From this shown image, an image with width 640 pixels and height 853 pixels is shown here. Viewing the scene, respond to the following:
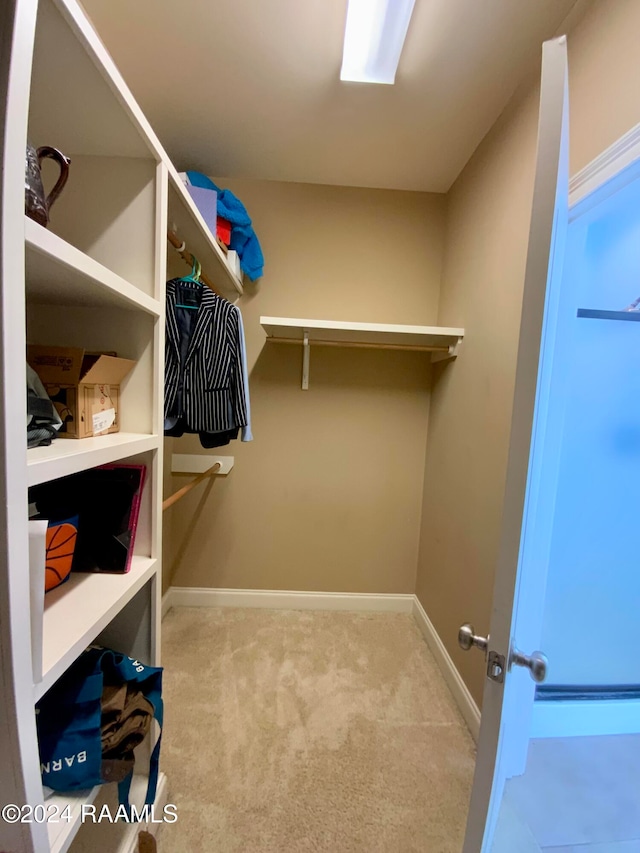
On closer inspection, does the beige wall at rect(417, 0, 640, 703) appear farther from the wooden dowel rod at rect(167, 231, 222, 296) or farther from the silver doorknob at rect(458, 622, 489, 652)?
the wooden dowel rod at rect(167, 231, 222, 296)

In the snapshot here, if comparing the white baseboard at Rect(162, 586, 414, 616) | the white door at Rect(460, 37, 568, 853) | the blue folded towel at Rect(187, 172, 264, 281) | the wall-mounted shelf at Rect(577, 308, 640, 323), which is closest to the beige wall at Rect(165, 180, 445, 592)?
the white baseboard at Rect(162, 586, 414, 616)

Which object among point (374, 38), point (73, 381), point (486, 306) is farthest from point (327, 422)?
point (374, 38)

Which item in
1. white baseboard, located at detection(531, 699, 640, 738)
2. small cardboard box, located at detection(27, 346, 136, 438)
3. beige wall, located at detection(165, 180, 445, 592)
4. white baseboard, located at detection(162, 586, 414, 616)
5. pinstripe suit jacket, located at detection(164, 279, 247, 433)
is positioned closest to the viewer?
small cardboard box, located at detection(27, 346, 136, 438)

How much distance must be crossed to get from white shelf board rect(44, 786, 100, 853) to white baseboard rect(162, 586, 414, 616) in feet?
5.04

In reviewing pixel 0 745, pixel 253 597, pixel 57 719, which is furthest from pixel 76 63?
pixel 253 597

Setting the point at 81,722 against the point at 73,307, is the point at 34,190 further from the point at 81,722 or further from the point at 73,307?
the point at 81,722

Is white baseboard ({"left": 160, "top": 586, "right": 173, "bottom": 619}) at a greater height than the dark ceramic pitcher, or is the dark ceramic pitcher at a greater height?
the dark ceramic pitcher

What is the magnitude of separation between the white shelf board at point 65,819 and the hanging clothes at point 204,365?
1026 millimetres

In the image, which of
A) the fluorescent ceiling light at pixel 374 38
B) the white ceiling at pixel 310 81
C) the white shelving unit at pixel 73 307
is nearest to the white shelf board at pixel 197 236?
the white shelving unit at pixel 73 307

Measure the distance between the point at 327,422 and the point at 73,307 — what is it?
1.49 meters

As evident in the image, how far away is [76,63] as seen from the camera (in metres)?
0.69

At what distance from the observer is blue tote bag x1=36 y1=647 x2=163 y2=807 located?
0.73m

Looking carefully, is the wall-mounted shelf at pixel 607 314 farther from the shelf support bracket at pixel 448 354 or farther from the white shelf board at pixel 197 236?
the white shelf board at pixel 197 236

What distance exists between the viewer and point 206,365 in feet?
4.82
